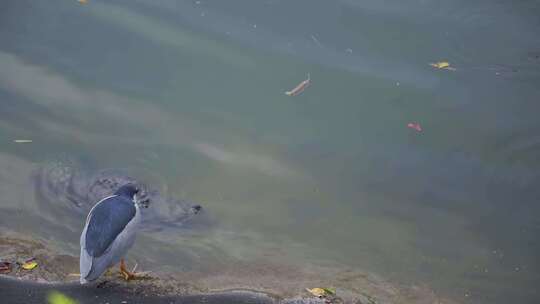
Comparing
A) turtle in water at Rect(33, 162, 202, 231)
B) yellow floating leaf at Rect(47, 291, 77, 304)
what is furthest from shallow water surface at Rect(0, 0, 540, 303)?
yellow floating leaf at Rect(47, 291, 77, 304)

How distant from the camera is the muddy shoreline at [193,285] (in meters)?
3.34

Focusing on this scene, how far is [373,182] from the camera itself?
4.71m

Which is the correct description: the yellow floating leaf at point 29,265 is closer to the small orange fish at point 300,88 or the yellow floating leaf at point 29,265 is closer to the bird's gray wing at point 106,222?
the bird's gray wing at point 106,222

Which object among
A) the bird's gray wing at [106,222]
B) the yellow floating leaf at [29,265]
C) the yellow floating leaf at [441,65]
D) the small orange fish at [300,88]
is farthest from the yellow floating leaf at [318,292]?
the yellow floating leaf at [441,65]

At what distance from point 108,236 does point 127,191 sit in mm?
538

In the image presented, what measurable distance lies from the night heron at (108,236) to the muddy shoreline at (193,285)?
154 millimetres

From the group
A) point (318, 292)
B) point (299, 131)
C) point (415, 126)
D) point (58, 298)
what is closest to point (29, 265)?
point (58, 298)

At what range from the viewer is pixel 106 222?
348 centimetres

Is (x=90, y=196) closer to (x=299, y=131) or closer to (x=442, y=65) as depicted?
(x=299, y=131)

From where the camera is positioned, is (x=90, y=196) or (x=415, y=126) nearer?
(x=90, y=196)

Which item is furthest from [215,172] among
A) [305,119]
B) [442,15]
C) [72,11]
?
[442,15]

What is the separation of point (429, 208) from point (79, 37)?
3.40m

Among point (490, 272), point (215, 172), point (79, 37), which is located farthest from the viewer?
point (79, 37)

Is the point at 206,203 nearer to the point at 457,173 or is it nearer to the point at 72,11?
the point at 457,173
